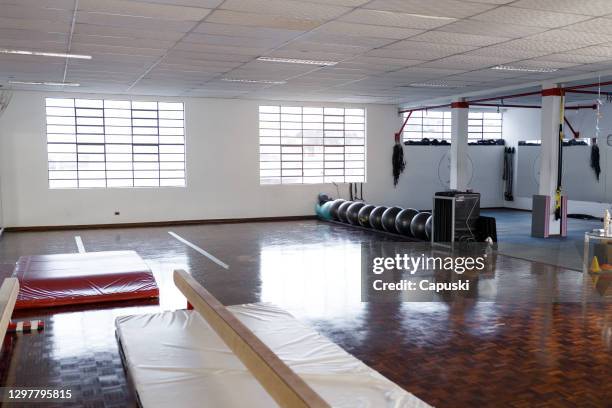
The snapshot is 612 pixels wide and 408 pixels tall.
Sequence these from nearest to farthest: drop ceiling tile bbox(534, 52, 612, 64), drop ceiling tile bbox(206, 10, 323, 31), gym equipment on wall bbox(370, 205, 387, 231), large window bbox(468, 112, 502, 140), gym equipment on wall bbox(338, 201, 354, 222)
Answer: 1. drop ceiling tile bbox(206, 10, 323, 31)
2. drop ceiling tile bbox(534, 52, 612, 64)
3. gym equipment on wall bbox(370, 205, 387, 231)
4. gym equipment on wall bbox(338, 201, 354, 222)
5. large window bbox(468, 112, 502, 140)

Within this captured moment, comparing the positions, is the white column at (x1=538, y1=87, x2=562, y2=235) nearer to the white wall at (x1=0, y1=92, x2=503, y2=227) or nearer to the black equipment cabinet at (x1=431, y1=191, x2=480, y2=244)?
the black equipment cabinet at (x1=431, y1=191, x2=480, y2=244)

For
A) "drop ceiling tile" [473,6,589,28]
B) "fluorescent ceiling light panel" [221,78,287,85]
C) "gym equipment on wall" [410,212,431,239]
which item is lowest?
"gym equipment on wall" [410,212,431,239]

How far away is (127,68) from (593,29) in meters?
6.61

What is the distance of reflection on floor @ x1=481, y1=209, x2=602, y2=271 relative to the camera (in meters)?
8.73

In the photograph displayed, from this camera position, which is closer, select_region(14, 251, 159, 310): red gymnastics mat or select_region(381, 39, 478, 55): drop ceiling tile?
select_region(14, 251, 159, 310): red gymnastics mat

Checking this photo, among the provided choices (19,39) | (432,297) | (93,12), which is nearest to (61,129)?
Result: (19,39)

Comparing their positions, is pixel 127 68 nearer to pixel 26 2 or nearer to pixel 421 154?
pixel 26 2

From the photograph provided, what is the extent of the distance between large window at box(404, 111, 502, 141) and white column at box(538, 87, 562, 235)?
5.61 meters

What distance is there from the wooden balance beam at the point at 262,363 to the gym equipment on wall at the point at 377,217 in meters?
7.82

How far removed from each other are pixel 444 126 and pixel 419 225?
7.54 metres

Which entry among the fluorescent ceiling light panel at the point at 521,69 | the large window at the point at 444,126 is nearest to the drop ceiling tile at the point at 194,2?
the fluorescent ceiling light panel at the point at 521,69

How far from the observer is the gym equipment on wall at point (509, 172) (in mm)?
17094

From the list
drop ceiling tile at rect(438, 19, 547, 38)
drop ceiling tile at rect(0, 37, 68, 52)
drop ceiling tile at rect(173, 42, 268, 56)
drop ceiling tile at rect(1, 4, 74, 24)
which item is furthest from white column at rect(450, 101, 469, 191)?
drop ceiling tile at rect(1, 4, 74, 24)

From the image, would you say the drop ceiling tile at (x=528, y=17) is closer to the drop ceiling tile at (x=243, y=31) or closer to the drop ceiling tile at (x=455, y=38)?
the drop ceiling tile at (x=455, y=38)
